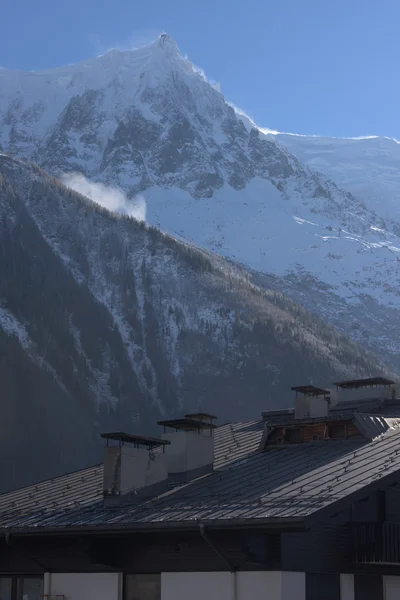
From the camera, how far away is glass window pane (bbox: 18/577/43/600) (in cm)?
2327

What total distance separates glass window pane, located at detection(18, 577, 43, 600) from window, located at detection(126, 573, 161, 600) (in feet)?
7.85

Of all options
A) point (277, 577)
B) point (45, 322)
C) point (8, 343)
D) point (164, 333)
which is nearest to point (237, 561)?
point (277, 577)

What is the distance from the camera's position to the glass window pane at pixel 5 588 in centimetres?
2391

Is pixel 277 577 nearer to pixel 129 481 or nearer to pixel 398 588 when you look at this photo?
pixel 398 588

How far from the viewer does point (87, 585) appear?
22188mm

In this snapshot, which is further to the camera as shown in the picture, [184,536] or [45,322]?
[45,322]

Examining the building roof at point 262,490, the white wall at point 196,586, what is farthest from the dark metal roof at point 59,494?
the white wall at point 196,586

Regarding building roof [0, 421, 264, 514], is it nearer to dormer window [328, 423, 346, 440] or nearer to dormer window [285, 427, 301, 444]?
dormer window [285, 427, 301, 444]

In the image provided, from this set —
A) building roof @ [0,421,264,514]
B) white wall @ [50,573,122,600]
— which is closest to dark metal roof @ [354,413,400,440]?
building roof @ [0,421,264,514]

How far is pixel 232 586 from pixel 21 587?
5810mm

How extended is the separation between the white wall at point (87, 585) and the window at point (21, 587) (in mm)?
688

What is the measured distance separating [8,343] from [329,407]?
129630 mm

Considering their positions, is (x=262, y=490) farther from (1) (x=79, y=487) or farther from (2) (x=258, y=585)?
(1) (x=79, y=487)

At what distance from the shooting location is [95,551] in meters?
21.6
